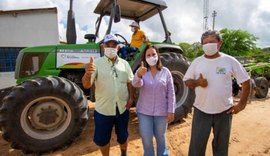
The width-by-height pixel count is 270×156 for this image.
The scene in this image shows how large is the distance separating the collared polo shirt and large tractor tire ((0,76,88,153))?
1.19 m

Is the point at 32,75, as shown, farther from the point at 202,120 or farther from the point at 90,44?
the point at 202,120

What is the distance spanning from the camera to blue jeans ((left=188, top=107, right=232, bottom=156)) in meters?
2.89

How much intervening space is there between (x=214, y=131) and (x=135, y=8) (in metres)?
3.97

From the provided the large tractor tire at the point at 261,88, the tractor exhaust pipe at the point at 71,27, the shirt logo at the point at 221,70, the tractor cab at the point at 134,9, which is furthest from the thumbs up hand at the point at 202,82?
the large tractor tire at the point at 261,88

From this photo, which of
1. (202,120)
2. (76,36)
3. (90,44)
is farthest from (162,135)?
(76,36)

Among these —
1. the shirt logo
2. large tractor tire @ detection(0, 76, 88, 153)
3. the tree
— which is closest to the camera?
the shirt logo

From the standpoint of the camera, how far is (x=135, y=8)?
618cm

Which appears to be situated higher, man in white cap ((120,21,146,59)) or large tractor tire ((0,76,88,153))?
man in white cap ((120,21,146,59))

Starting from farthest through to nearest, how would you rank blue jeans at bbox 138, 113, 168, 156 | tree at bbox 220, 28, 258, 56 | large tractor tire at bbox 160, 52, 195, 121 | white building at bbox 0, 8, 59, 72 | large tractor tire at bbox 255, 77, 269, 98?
tree at bbox 220, 28, 258, 56, white building at bbox 0, 8, 59, 72, large tractor tire at bbox 255, 77, 269, 98, large tractor tire at bbox 160, 52, 195, 121, blue jeans at bbox 138, 113, 168, 156

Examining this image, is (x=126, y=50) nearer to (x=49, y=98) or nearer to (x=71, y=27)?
(x=71, y=27)

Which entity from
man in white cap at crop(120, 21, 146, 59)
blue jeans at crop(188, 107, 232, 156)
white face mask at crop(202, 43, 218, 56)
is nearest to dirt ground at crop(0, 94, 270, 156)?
blue jeans at crop(188, 107, 232, 156)

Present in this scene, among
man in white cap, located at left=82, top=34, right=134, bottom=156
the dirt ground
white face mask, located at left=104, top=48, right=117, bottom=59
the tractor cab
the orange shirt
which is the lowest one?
the dirt ground

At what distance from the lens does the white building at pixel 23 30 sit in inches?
501

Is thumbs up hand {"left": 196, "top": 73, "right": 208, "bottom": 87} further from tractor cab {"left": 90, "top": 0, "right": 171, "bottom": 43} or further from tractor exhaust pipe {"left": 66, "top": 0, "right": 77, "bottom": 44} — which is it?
tractor exhaust pipe {"left": 66, "top": 0, "right": 77, "bottom": 44}
